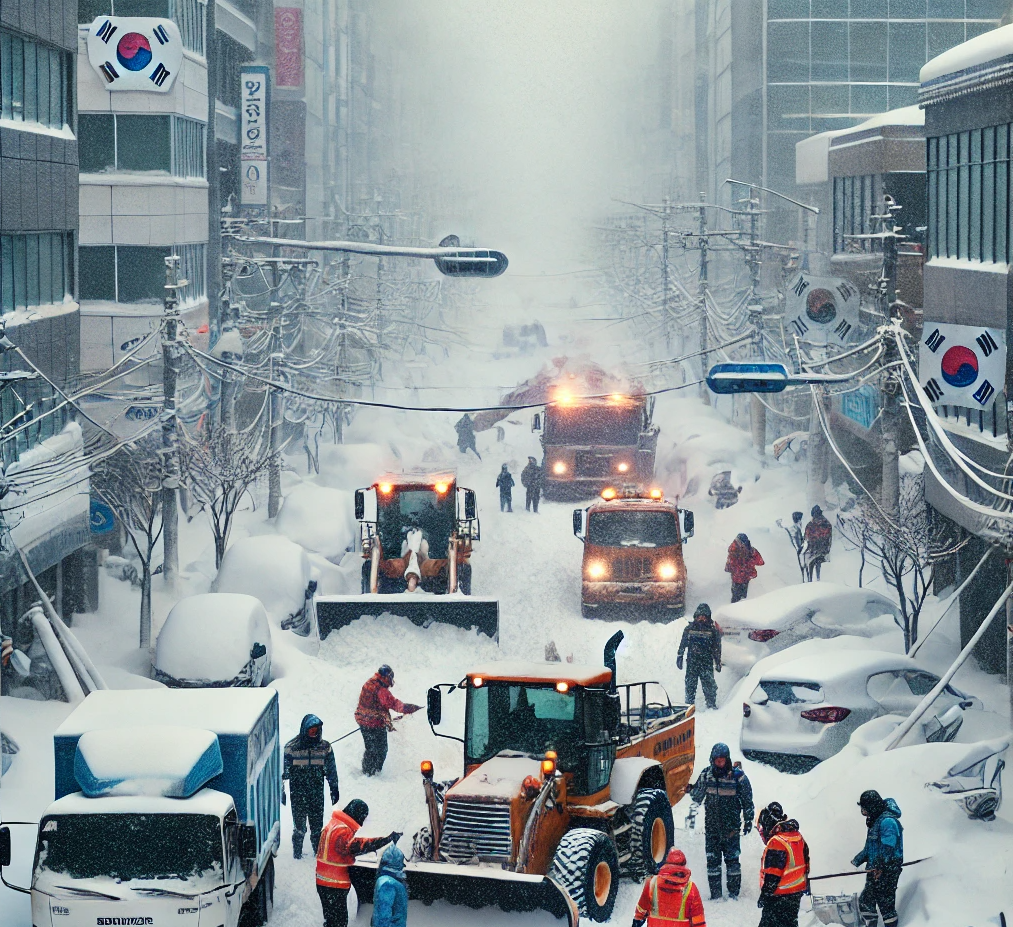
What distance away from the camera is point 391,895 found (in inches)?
438

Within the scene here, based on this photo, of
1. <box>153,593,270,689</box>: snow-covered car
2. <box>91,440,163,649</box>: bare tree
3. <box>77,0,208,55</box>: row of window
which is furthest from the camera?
<box>77,0,208,55</box>: row of window

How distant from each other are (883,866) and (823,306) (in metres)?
22.6

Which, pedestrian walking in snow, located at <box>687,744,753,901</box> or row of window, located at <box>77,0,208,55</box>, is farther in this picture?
row of window, located at <box>77,0,208,55</box>

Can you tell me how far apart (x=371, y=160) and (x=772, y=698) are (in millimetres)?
129082

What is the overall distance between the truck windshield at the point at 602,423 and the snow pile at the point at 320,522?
6.49 m

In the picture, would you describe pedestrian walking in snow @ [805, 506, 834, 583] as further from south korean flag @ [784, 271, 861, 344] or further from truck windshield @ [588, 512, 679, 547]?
south korean flag @ [784, 271, 861, 344]

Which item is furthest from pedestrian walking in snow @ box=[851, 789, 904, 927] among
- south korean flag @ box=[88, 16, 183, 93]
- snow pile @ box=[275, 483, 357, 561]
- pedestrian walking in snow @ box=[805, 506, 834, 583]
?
south korean flag @ box=[88, 16, 183, 93]

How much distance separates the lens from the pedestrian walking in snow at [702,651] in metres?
21.7

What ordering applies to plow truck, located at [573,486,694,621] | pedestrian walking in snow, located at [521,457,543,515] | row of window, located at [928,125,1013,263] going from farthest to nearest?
1. pedestrian walking in snow, located at [521,457,543,515]
2. plow truck, located at [573,486,694,621]
3. row of window, located at [928,125,1013,263]

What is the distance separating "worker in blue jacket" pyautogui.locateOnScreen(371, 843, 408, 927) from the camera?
36.5 ft

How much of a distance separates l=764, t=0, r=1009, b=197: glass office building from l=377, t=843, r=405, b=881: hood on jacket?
65899 mm

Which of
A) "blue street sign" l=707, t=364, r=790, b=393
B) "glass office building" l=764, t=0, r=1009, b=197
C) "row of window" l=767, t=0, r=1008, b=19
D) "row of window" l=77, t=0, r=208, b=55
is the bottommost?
"blue street sign" l=707, t=364, r=790, b=393

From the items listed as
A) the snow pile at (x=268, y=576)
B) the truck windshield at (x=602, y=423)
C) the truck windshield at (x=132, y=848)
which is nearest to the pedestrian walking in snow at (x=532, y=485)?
the truck windshield at (x=602, y=423)

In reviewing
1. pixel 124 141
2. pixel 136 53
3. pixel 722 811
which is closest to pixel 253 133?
pixel 124 141
